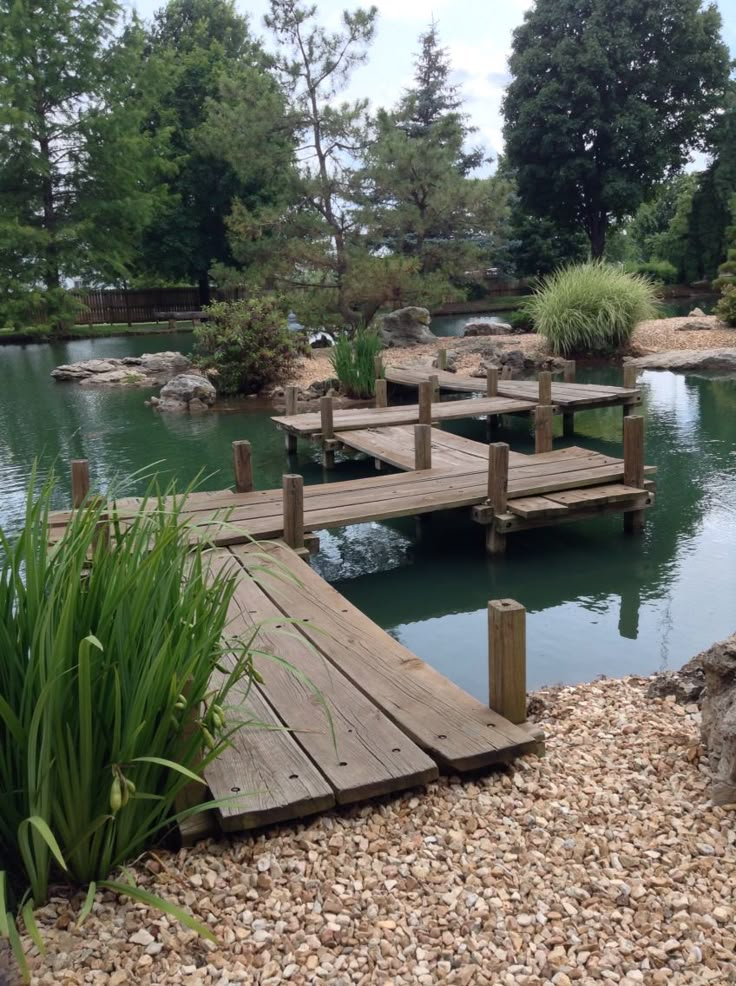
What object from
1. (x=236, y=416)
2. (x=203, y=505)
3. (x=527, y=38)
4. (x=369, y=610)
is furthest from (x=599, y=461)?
(x=527, y=38)

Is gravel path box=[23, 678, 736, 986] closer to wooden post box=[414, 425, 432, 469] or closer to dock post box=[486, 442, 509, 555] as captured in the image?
dock post box=[486, 442, 509, 555]

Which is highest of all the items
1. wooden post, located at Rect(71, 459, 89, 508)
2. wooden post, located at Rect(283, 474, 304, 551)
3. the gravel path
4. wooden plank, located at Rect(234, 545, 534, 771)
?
wooden post, located at Rect(71, 459, 89, 508)

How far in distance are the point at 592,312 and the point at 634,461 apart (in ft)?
34.0

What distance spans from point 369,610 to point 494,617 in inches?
114

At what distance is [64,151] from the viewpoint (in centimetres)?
2475

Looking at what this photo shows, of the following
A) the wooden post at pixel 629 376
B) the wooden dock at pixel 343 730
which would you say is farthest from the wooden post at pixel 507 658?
the wooden post at pixel 629 376

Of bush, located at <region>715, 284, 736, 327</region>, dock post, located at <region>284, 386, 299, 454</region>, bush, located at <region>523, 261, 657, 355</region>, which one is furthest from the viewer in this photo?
bush, located at <region>715, 284, 736, 327</region>

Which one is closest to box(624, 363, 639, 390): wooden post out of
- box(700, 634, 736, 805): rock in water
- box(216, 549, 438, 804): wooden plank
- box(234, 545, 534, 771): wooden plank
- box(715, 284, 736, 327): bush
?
box(234, 545, 534, 771): wooden plank

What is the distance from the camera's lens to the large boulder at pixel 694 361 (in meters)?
16.1

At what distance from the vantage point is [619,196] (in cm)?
2883

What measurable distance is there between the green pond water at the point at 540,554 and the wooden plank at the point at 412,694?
35.7 inches

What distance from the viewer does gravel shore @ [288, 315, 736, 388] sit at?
17.0 metres

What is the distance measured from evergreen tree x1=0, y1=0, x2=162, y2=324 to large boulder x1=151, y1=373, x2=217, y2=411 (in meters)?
10.4

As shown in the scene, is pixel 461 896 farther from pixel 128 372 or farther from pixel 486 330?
pixel 486 330
